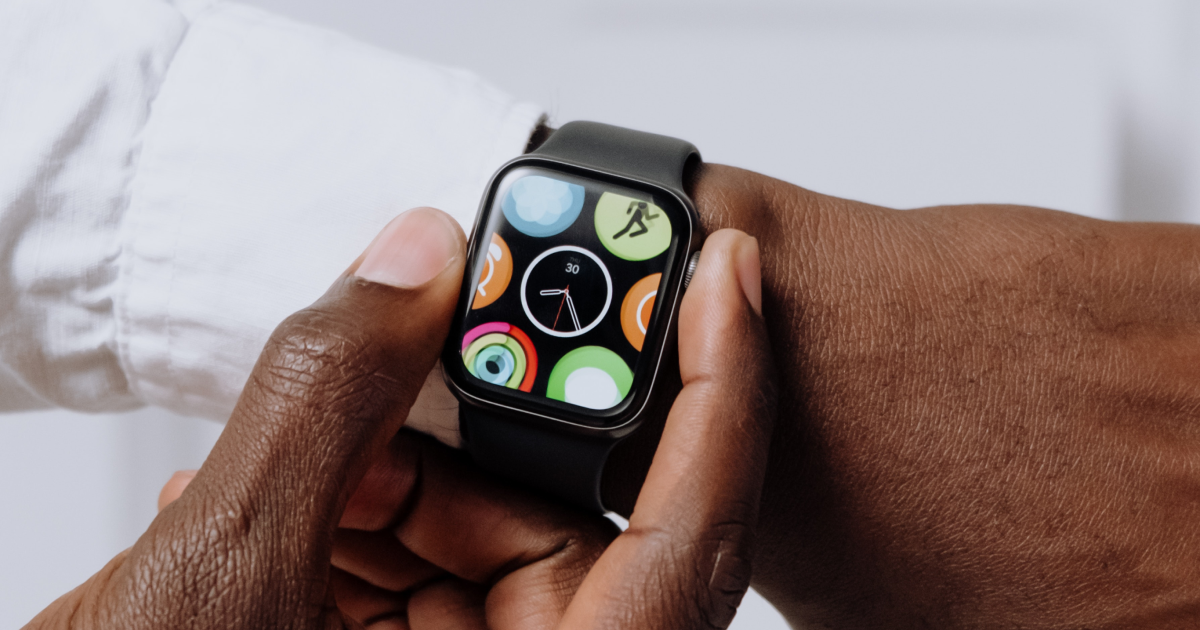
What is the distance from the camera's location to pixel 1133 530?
2.71 feet

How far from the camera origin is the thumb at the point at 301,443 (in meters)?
0.53

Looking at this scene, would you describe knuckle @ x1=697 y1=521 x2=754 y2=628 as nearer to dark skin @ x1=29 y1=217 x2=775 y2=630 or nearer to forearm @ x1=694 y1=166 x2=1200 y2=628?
dark skin @ x1=29 y1=217 x2=775 y2=630

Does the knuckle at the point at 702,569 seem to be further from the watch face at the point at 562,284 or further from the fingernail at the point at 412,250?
the fingernail at the point at 412,250

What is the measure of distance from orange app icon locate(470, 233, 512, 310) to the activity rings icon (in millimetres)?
24

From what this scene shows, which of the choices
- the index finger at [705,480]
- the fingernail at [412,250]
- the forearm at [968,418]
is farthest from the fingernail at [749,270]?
the fingernail at [412,250]

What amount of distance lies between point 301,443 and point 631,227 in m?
0.32

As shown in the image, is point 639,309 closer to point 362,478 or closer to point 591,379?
point 591,379

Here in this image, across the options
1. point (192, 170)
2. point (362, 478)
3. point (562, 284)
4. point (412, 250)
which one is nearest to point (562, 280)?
point (562, 284)

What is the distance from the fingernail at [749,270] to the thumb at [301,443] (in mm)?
270

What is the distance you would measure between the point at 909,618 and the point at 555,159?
0.60 meters

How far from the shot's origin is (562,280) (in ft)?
2.30

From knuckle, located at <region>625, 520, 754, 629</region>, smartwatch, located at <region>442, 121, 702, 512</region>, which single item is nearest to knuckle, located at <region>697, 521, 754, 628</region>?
knuckle, located at <region>625, 520, 754, 629</region>

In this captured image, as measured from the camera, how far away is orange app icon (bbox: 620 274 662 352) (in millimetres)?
681

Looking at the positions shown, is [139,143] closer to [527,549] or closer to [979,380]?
[527,549]
